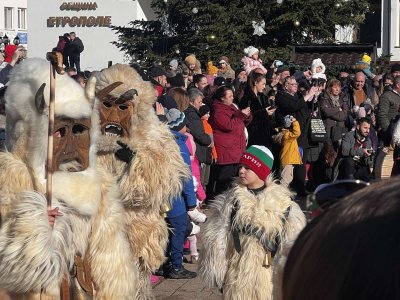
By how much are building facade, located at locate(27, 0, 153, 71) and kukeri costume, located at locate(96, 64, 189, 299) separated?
121 feet

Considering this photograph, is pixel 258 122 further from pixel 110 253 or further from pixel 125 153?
pixel 110 253

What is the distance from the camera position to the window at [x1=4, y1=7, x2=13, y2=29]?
58.1 metres

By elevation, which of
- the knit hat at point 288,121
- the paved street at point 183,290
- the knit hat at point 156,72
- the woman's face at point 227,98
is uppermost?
the knit hat at point 156,72

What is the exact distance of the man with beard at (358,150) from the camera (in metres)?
11.2

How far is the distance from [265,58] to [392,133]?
48.1ft

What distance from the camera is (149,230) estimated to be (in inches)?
262

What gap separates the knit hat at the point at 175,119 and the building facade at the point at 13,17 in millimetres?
48631

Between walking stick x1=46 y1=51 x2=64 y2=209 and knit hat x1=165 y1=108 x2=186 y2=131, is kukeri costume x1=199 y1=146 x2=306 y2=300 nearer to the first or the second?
walking stick x1=46 y1=51 x2=64 y2=209

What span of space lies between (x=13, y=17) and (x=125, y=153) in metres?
54.0

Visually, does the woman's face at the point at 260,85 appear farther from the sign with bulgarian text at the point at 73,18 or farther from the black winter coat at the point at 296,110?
the sign with bulgarian text at the point at 73,18

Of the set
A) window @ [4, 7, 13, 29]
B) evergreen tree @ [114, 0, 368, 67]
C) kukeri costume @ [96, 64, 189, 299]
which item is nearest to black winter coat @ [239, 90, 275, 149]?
kukeri costume @ [96, 64, 189, 299]

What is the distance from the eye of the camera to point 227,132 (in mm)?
11727

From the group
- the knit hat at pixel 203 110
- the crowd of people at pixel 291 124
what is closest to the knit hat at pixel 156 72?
the crowd of people at pixel 291 124

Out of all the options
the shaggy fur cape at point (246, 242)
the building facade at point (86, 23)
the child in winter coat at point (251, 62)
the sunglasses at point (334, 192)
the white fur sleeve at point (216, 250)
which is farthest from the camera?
the building facade at point (86, 23)
